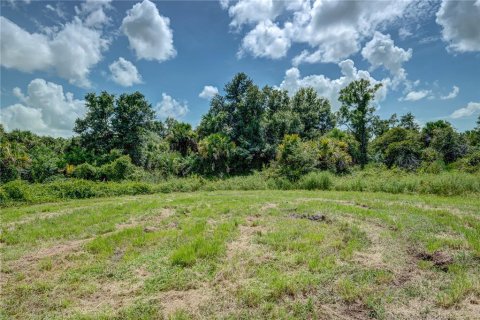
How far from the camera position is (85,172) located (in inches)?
867

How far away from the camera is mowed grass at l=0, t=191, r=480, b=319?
13.5ft

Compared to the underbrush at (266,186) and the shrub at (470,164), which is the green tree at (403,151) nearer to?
the shrub at (470,164)

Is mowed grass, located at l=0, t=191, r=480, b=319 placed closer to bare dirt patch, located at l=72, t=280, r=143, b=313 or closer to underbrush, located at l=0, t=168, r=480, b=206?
bare dirt patch, located at l=72, t=280, r=143, b=313

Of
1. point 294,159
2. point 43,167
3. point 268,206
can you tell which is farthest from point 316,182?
point 43,167

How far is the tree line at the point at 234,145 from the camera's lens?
22.1m

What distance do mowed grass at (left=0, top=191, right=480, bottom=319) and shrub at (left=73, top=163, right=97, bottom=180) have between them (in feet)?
45.5

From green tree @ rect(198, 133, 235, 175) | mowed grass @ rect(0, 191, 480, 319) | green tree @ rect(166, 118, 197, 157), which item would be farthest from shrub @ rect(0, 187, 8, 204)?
green tree @ rect(166, 118, 197, 157)

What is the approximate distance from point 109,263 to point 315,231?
16.2 ft

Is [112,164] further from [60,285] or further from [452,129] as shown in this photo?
[452,129]

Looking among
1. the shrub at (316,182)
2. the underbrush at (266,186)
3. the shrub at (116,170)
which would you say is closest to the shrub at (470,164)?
the underbrush at (266,186)

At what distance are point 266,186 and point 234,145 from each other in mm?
8078

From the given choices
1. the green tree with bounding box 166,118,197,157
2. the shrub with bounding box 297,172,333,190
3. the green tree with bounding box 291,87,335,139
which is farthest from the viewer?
the green tree with bounding box 291,87,335,139

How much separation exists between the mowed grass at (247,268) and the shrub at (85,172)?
13.9 metres

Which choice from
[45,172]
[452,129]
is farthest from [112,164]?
[452,129]
